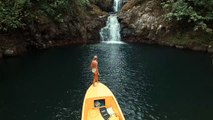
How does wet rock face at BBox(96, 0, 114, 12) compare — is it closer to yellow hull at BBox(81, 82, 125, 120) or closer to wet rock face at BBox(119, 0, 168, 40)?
wet rock face at BBox(119, 0, 168, 40)

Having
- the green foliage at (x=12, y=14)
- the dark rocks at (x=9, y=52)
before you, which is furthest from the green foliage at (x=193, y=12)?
the dark rocks at (x=9, y=52)

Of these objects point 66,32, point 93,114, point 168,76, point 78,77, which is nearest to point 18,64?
point 78,77

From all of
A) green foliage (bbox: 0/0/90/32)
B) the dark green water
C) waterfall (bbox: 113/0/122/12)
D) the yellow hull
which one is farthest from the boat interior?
waterfall (bbox: 113/0/122/12)

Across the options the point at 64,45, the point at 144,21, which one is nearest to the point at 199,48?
the point at 144,21

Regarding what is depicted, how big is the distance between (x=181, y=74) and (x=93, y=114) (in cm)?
2519

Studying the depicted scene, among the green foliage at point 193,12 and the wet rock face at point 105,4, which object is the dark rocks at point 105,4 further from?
the green foliage at point 193,12

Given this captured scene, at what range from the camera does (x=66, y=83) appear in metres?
53.0

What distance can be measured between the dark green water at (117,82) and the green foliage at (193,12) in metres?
7.40

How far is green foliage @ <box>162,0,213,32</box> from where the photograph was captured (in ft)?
249

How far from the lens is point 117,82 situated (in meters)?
53.4

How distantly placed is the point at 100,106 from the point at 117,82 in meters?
15.5

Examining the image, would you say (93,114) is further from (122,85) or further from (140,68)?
(140,68)

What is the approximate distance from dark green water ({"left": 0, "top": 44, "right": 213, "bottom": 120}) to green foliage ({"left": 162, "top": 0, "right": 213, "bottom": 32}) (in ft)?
24.3

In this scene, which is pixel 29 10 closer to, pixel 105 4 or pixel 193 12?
pixel 105 4
